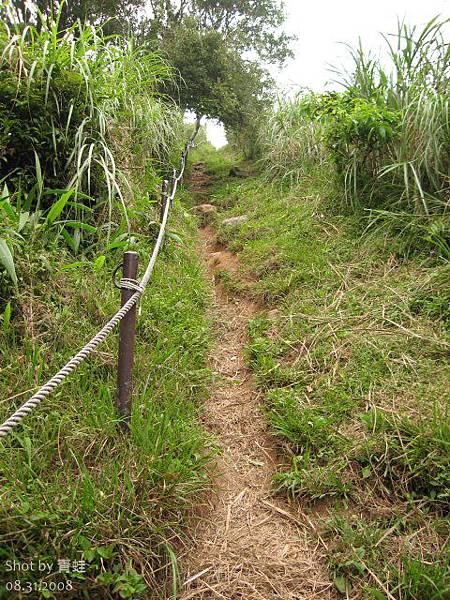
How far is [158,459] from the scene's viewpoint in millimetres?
1373

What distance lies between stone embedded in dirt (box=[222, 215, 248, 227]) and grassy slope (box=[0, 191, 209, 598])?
280 cm

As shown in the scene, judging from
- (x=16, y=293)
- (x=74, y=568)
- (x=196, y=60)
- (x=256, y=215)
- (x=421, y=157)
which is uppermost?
(x=196, y=60)

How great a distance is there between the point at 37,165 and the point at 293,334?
6.44ft

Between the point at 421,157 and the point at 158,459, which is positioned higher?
the point at 421,157

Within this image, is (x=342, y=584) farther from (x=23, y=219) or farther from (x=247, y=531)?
(x=23, y=219)

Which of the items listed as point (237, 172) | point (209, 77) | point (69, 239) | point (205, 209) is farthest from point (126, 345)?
point (209, 77)

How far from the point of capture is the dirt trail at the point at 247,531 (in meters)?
1.25

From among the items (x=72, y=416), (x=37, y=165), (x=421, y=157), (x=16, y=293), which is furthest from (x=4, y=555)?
(x=421, y=157)

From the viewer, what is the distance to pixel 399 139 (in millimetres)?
3199

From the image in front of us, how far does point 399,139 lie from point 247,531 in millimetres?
3199

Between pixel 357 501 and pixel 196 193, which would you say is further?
pixel 196 193

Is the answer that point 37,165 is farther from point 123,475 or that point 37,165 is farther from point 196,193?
point 196,193

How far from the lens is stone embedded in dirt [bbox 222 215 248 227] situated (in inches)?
194

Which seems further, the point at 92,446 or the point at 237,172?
the point at 237,172
